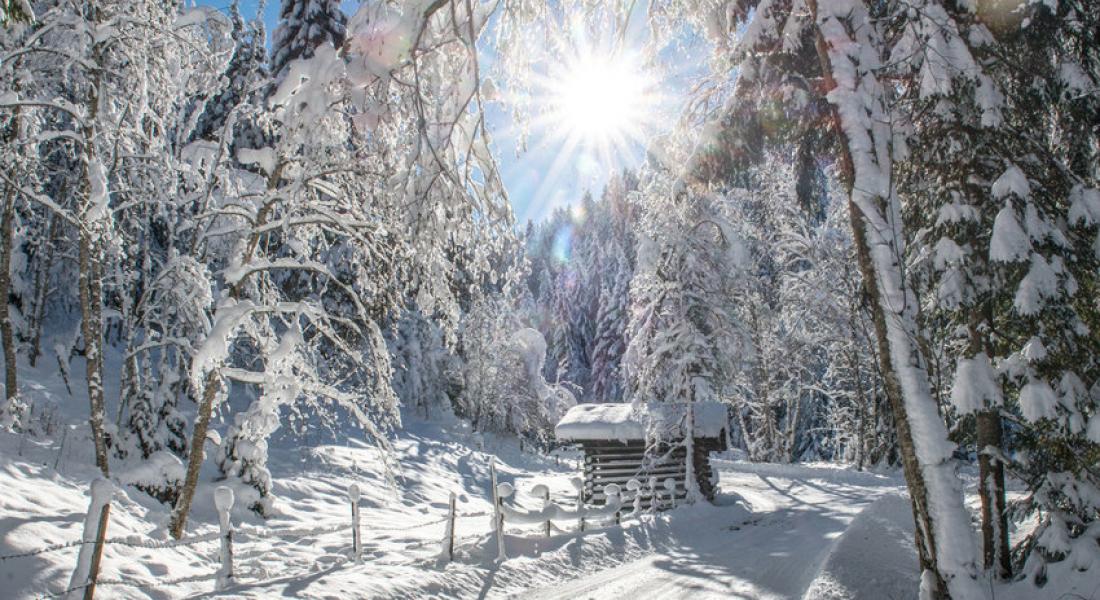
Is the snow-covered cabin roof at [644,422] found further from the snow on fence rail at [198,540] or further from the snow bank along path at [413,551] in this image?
the snow on fence rail at [198,540]

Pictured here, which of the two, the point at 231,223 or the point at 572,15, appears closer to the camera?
the point at 572,15

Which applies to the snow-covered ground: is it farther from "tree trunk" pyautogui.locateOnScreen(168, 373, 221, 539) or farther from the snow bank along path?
"tree trunk" pyautogui.locateOnScreen(168, 373, 221, 539)

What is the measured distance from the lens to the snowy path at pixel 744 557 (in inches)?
332

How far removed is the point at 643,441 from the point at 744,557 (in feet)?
31.1

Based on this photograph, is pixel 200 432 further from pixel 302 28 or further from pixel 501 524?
pixel 302 28

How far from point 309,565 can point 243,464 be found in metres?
6.19

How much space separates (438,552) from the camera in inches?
386

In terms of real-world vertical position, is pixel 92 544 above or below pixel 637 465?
above

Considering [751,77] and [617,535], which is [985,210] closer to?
[751,77]

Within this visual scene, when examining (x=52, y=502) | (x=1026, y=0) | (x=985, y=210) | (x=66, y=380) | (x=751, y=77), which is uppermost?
(x=1026, y=0)

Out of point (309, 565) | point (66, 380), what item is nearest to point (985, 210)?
point (309, 565)

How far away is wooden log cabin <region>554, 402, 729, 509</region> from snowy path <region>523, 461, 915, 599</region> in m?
2.33

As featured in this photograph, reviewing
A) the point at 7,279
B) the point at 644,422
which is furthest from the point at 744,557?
the point at 7,279

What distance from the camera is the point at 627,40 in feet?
18.3
